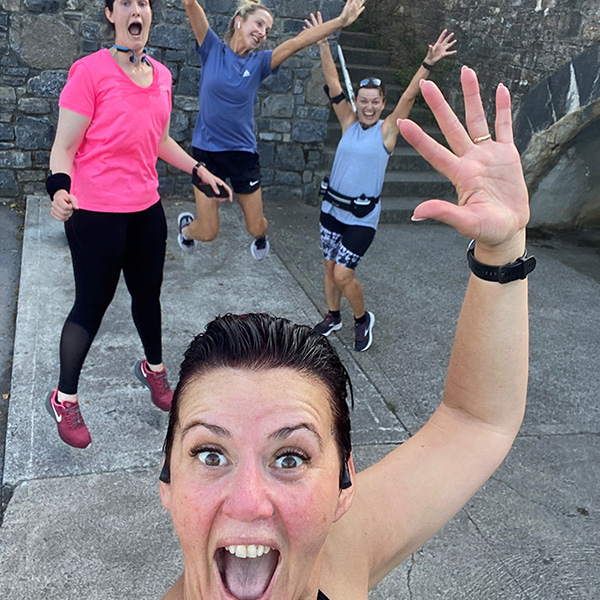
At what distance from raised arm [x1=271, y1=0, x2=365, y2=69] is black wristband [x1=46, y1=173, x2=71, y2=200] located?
7.20 ft

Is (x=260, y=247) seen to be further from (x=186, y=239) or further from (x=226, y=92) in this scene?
(x=226, y=92)

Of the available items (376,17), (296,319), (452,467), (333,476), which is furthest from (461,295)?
(376,17)

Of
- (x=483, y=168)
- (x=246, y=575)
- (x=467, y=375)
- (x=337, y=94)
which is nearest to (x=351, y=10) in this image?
(x=337, y=94)

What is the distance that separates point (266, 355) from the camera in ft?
3.51

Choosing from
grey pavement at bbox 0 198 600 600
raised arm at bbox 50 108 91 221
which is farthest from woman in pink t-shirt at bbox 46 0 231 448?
grey pavement at bbox 0 198 600 600

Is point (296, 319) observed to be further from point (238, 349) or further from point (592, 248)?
point (592, 248)

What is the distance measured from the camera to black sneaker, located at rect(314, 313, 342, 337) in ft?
14.8

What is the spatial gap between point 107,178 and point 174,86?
4.27m

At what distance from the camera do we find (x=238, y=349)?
1073 mm

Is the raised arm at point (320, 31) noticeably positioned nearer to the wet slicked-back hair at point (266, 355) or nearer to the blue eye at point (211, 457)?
the wet slicked-back hair at point (266, 355)

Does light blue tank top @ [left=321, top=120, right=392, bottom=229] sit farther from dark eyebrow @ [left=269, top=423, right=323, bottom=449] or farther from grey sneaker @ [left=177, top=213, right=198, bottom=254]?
dark eyebrow @ [left=269, top=423, right=323, bottom=449]

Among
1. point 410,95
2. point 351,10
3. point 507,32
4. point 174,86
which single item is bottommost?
point 174,86

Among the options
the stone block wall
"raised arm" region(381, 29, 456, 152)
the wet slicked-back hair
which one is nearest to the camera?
the wet slicked-back hair

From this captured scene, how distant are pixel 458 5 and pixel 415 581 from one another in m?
7.13
